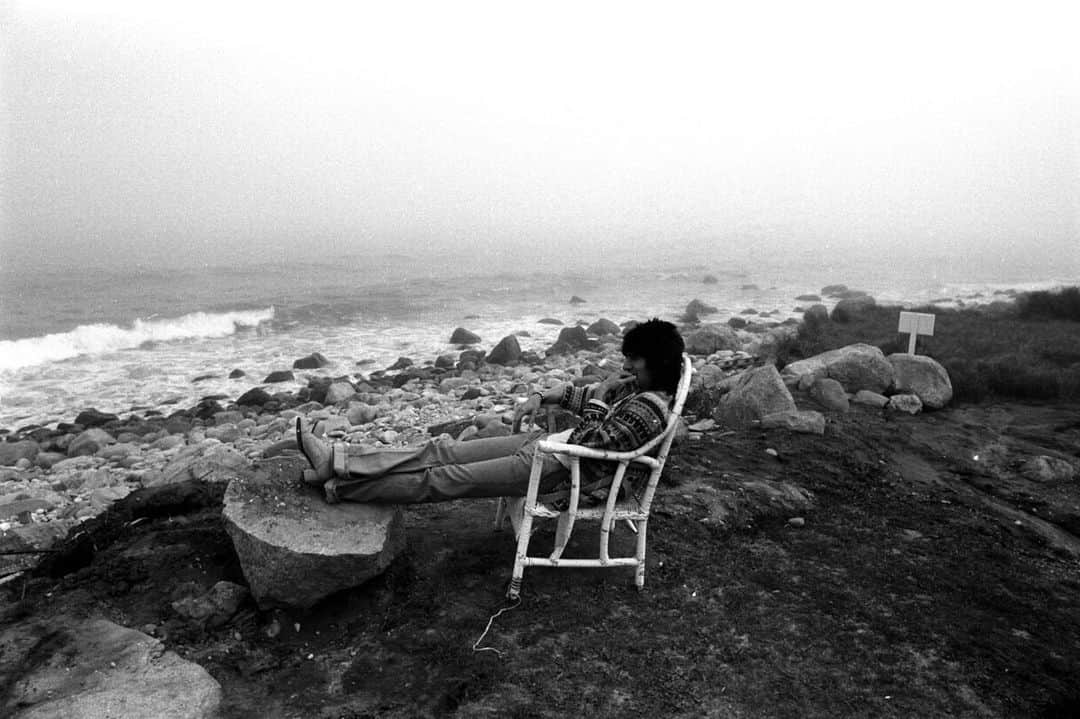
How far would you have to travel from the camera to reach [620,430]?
3848mm

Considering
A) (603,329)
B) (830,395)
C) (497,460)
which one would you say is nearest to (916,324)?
(830,395)

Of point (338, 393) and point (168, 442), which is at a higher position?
point (338, 393)

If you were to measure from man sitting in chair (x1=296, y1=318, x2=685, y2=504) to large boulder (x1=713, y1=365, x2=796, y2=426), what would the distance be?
11.9ft

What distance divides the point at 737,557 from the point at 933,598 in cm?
109

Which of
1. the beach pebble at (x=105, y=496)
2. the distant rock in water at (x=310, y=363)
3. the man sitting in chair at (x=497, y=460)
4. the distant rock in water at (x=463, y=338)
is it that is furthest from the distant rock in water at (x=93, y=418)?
the man sitting in chair at (x=497, y=460)

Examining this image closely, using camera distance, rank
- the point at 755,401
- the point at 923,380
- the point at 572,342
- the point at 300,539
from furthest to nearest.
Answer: the point at 572,342 < the point at 923,380 < the point at 755,401 < the point at 300,539

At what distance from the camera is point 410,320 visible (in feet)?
82.0

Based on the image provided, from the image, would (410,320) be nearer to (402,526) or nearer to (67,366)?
(67,366)

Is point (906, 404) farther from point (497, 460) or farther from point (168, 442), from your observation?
point (168, 442)

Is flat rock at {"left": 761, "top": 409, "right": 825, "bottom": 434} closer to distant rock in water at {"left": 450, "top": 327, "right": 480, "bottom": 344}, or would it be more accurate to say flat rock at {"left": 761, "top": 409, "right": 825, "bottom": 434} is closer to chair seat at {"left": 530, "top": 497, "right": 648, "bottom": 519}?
chair seat at {"left": 530, "top": 497, "right": 648, "bottom": 519}

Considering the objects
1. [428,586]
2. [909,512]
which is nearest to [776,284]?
[909,512]

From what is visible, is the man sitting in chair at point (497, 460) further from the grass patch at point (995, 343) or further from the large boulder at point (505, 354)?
the large boulder at point (505, 354)

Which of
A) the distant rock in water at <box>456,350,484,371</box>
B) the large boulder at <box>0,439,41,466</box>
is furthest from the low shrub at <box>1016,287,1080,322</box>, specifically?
the large boulder at <box>0,439,41,466</box>

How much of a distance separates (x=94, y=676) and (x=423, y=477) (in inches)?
68.2
